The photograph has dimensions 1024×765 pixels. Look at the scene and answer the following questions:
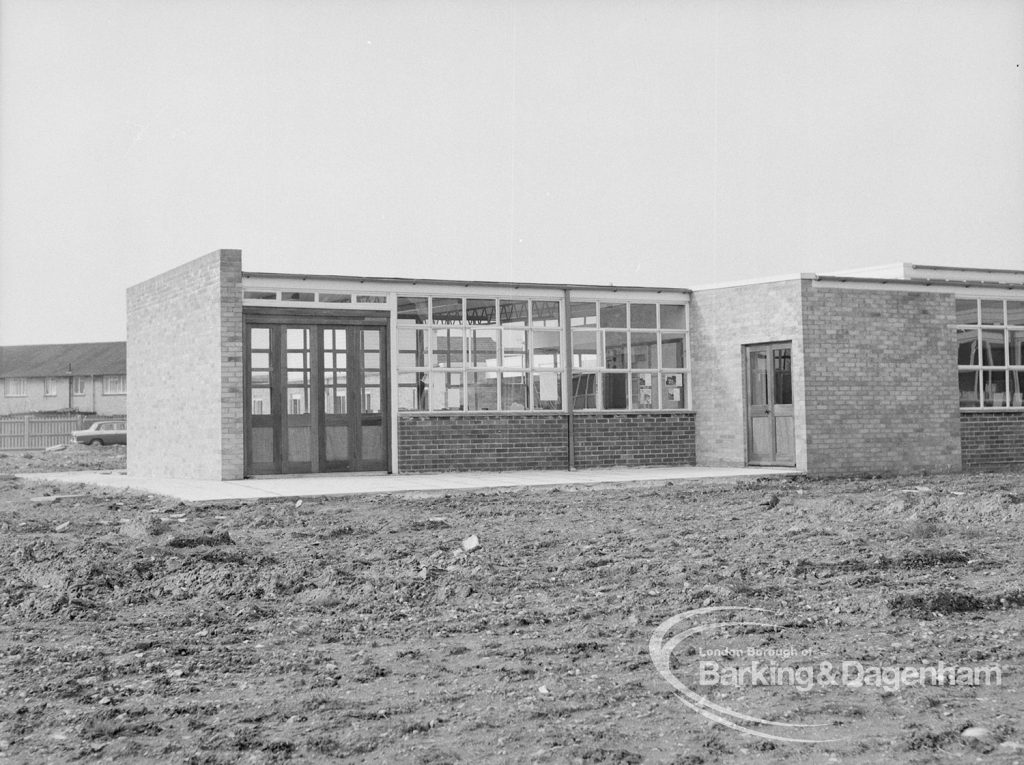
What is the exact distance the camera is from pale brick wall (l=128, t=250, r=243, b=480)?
54.5ft

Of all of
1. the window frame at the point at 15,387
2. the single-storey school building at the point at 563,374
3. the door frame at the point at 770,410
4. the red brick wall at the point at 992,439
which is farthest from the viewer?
the window frame at the point at 15,387

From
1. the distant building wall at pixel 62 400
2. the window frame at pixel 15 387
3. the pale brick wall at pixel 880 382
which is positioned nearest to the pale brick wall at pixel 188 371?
the pale brick wall at pixel 880 382

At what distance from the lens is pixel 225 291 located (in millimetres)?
16578

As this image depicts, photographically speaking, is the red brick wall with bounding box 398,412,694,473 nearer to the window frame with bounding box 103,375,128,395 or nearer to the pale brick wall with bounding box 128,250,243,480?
the pale brick wall with bounding box 128,250,243,480

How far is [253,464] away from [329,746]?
13372mm

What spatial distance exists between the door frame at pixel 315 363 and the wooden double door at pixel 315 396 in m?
0.02

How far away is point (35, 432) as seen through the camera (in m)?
42.2

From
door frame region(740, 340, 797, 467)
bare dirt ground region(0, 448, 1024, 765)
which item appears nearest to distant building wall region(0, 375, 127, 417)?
door frame region(740, 340, 797, 467)

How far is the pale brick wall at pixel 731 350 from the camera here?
18.4 m

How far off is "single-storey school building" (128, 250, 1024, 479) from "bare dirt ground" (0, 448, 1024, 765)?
573 cm

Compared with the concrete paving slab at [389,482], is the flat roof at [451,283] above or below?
above

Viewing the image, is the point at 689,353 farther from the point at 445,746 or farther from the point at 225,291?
the point at 445,746

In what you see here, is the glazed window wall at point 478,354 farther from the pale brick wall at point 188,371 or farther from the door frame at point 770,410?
the door frame at point 770,410

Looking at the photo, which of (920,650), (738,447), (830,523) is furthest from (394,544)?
(738,447)
